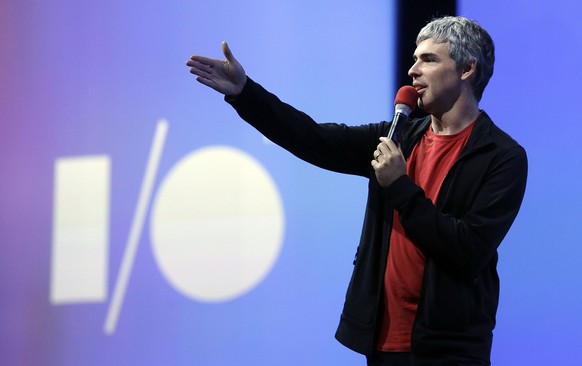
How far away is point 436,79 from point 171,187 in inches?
52.1

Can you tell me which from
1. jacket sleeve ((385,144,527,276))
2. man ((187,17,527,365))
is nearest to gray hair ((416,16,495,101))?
man ((187,17,527,365))

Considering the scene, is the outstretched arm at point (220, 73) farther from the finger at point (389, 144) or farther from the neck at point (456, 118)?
the neck at point (456, 118)

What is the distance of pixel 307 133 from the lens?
1.86m

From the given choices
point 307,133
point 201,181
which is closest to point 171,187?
point 201,181

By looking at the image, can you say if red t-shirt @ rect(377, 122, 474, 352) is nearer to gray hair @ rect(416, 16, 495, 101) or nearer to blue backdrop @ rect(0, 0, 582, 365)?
gray hair @ rect(416, 16, 495, 101)

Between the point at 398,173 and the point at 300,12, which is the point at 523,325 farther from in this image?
the point at 300,12

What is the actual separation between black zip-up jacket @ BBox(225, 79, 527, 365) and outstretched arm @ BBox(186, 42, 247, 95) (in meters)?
0.03

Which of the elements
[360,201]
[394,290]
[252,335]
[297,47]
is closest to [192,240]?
[252,335]

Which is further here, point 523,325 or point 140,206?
point 140,206

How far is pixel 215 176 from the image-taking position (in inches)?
110

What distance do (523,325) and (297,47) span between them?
4.18 feet

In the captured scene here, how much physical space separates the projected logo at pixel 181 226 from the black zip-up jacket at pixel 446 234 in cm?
94

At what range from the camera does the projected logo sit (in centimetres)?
275

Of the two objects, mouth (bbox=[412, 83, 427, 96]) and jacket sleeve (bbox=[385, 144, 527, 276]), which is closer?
jacket sleeve (bbox=[385, 144, 527, 276])
